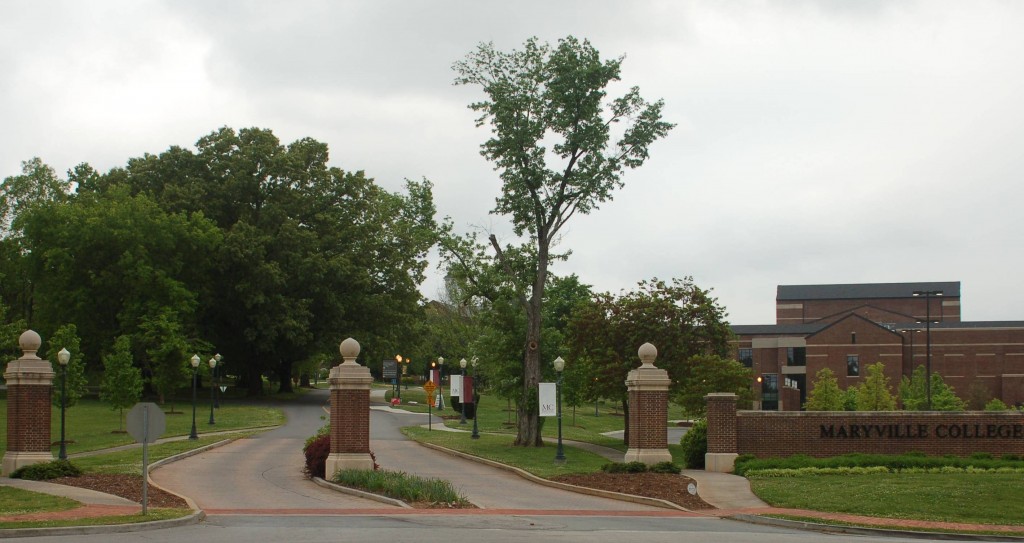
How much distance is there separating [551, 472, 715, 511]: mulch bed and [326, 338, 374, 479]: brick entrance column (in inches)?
209

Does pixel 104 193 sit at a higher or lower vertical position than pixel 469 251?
higher

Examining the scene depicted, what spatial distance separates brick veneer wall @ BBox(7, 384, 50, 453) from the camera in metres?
26.2

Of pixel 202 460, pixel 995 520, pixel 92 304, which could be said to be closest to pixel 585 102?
pixel 202 460

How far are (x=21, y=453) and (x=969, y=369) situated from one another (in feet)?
256

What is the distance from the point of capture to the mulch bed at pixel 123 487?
2108 cm

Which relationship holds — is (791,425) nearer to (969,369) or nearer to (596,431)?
(596,431)

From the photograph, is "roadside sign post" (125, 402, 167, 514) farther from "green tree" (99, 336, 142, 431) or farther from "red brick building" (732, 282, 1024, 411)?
"red brick building" (732, 282, 1024, 411)

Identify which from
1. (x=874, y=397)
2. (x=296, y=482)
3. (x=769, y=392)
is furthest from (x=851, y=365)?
(x=296, y=482)

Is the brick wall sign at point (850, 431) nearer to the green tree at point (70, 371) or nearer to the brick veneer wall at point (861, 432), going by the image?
the brick veneer wall at point (861, 432)

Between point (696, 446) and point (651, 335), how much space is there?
33.3 feet

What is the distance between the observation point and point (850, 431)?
1172 inches

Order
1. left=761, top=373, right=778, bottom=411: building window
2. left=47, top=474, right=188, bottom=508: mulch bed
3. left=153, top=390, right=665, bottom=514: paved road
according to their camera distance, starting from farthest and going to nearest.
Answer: left=761, top=373, right=778, bottom=411: building window < left=153, top=390, right=665, bottom=514: paved road < left=47, top=474, right=188, bottom=508: mulch bed

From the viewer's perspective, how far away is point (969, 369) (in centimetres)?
8544

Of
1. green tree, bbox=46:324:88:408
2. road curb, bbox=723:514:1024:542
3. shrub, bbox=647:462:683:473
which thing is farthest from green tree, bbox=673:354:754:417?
green tree, bbox=46:324:88:408
